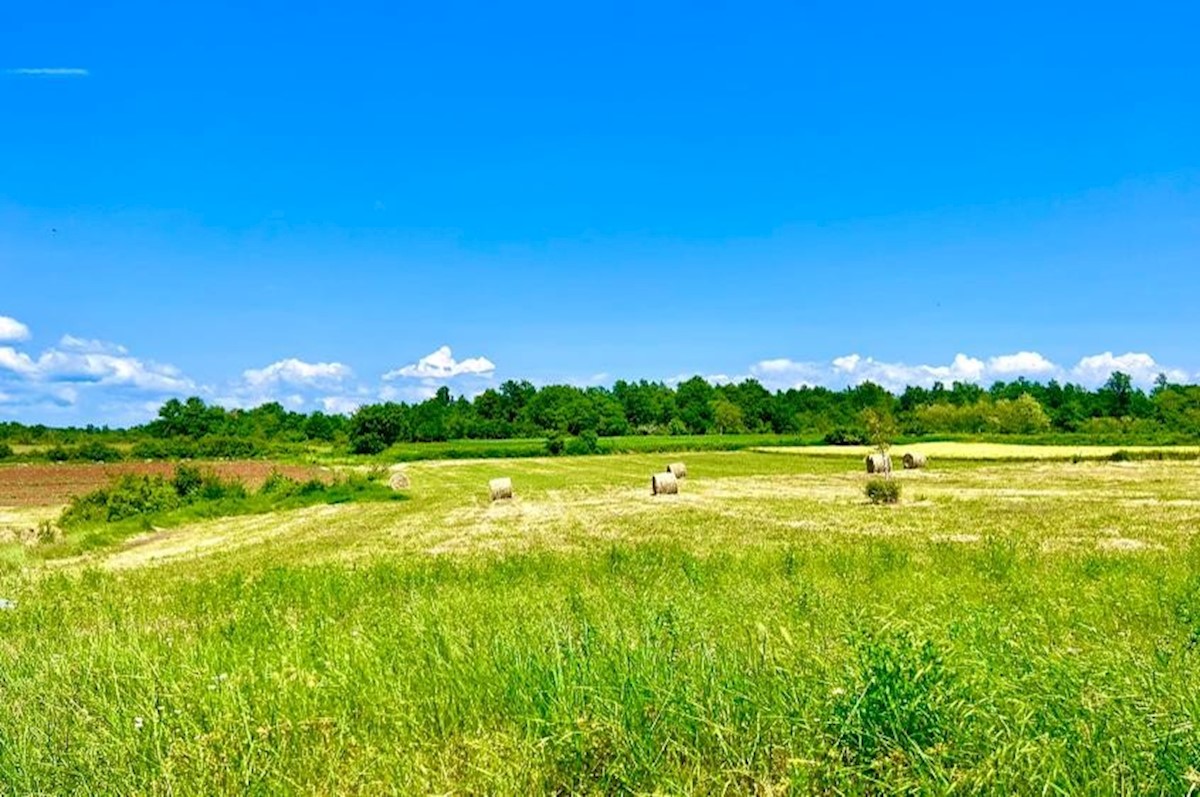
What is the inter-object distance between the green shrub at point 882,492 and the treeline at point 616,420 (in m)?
72.2

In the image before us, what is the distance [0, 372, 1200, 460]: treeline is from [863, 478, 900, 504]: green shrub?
72.2 meters

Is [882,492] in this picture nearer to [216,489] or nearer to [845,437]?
[216,489]

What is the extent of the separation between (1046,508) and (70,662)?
92.6 ft

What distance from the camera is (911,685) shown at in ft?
12.3

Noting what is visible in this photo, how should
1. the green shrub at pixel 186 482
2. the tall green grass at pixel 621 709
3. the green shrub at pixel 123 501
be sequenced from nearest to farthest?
the tall green grass at pixel 621 709 < the green shrub at pixel 123 501 < the green shrub at pixel 186 482

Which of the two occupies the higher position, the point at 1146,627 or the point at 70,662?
the point at 70,662

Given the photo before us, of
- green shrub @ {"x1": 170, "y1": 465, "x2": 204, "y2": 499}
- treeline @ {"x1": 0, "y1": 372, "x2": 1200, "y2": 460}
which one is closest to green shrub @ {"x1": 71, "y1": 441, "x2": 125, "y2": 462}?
treeline @ {"x1": 0, "y1": 372, "x2": 1200, "y2": 460}

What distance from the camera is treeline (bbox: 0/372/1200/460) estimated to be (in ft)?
381

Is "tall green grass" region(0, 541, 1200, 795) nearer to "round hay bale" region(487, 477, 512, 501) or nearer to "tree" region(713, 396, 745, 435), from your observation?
"round hay bale" region(487, 477, 512, 501)

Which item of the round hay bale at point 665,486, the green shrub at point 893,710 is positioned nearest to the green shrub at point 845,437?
the round hay bale at point 665,486

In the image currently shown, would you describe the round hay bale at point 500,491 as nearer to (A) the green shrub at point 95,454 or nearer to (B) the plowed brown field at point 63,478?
(B) the plowed brown field at point 63,478

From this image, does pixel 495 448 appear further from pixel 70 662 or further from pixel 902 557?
pixel 70 662

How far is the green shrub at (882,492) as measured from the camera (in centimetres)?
3085

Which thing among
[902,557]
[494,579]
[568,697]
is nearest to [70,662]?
[568,697]
